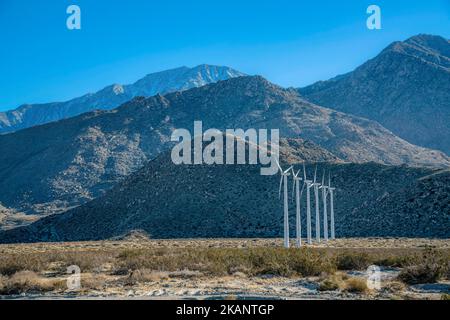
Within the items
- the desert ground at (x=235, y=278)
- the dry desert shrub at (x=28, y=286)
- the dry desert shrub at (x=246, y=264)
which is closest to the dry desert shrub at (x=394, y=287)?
the desert ground at (x=235, y=278)

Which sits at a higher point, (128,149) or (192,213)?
(128,149)

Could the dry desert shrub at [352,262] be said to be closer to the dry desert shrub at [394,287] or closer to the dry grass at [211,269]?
the dry grass at [211,269]

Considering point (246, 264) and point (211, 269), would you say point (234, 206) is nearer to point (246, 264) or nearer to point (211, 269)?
point (246, 264)

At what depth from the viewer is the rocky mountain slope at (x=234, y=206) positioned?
88.4 m

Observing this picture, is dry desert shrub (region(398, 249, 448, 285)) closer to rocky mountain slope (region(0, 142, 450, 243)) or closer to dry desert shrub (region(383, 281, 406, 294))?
dry desert shrub (region(383, 281, 406, 294))

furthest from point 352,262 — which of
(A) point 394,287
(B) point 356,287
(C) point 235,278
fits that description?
(B) point 356,287

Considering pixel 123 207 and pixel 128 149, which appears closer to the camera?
pixel 123 207

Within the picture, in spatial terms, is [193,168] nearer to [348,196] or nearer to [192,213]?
[192,213]

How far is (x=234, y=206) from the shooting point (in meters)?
101

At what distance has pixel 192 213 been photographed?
99938 mm

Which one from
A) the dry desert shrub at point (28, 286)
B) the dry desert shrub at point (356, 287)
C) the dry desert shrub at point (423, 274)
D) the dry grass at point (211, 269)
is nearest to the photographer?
the dry desert shrub at point (356, 287)

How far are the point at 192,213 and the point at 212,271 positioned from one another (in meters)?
69.6
